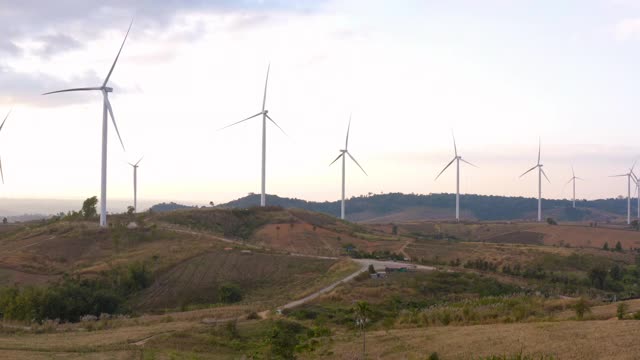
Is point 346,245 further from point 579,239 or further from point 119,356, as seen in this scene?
point 119,356

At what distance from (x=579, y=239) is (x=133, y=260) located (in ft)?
281

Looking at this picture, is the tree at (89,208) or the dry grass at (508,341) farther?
the tree at (89,208)

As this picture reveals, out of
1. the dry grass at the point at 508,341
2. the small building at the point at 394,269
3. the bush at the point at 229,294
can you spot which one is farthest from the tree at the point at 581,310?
the bush at the point at 229,294

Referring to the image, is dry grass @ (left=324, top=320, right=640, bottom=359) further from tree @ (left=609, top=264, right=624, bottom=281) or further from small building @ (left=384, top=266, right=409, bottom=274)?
tree @ (left=609, top=264, right=624, bottom=281)

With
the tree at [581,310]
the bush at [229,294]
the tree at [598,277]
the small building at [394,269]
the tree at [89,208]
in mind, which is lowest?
the bush at [229,294]

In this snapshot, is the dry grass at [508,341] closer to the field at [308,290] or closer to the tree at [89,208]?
the field at [308,290]

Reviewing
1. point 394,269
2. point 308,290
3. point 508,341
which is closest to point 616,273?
point 394,269

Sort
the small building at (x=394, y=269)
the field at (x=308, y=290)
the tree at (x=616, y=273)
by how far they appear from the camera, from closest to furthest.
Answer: the field at (x=308, y=290) → the small building at (x=394, y=269) → the tree at (x=616, y=273)

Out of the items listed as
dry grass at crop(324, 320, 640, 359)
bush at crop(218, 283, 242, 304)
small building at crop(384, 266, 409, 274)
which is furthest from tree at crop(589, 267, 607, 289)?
dry grass at crop(324, 320, 640, 359)

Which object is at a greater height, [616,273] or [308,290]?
[616,273]

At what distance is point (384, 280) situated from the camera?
63.0 m

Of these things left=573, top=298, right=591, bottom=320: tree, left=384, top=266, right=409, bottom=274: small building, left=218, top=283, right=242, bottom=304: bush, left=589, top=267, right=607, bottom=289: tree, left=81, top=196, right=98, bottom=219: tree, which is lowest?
left=218, top=283, right=242, bottom=304: bush

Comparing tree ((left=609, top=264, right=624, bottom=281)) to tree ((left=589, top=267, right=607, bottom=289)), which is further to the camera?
tree ((left=609, top=264, right=624, bottom=281))

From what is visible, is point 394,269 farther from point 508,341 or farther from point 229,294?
point 508,341
